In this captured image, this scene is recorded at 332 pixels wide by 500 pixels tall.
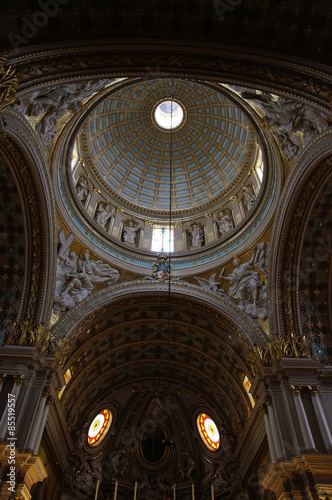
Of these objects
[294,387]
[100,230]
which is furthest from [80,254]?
[294,387]

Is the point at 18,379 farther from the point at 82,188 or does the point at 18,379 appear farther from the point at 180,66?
the point at 180,66

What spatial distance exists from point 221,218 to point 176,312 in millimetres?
6112

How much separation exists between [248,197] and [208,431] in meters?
14.4

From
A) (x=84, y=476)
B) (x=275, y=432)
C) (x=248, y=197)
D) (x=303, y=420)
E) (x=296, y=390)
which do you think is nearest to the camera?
(x=303, y=420)

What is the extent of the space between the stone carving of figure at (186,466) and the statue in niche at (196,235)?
42.6 feet

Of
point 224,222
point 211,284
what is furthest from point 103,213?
point 211,284

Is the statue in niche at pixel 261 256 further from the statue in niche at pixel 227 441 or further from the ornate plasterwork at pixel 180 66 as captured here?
the ornate plasterwork at pixel 180 66

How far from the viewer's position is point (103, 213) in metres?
22.5

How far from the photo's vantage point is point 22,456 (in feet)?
41.3

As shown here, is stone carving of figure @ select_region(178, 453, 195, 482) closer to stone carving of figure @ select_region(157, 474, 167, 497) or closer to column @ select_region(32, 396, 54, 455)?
stone carving of figure @ select_region(157, 474, 167, 497)

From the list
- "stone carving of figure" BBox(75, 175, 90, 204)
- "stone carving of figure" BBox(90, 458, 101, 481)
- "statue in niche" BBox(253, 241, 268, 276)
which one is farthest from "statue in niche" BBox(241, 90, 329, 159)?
"stone carving of figure" BBox(90, 458, 101, 481)

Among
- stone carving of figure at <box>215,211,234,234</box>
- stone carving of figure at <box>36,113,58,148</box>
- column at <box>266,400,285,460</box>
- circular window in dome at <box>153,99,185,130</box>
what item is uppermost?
circular window in dome at <box>153,99,185,130</box>

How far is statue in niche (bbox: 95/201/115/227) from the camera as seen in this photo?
72.6 ft

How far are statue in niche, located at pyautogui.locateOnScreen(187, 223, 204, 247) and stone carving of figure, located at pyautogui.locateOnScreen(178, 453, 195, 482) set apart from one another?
13.0 meters
